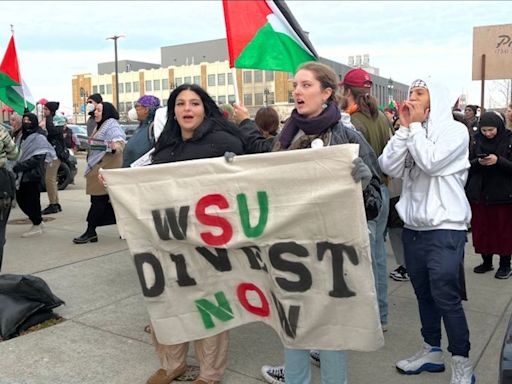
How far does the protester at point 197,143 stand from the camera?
3191mm

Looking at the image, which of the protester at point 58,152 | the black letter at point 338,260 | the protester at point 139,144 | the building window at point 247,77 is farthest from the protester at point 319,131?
the building window at point 247,77

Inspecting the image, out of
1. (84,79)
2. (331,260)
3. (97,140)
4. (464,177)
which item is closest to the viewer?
(331,260)

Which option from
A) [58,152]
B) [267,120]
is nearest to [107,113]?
[267,120]

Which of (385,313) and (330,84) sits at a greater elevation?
(330,84)

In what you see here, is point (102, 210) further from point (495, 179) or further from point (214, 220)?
point (495, 179)

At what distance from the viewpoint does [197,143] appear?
320cm

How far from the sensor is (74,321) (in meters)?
4.35

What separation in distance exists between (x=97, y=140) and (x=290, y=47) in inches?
148

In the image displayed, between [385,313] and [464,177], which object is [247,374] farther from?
[464,177]

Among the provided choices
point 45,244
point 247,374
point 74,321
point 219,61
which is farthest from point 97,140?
point 219,61

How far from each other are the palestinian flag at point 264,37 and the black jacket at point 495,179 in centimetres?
266

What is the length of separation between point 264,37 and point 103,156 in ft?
12.4

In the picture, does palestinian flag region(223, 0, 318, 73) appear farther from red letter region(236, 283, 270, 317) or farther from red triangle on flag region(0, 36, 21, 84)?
red triangle on flag region(0, 36, 21, 84)

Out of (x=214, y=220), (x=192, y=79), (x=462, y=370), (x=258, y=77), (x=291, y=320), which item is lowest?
(x=462, y=370)
